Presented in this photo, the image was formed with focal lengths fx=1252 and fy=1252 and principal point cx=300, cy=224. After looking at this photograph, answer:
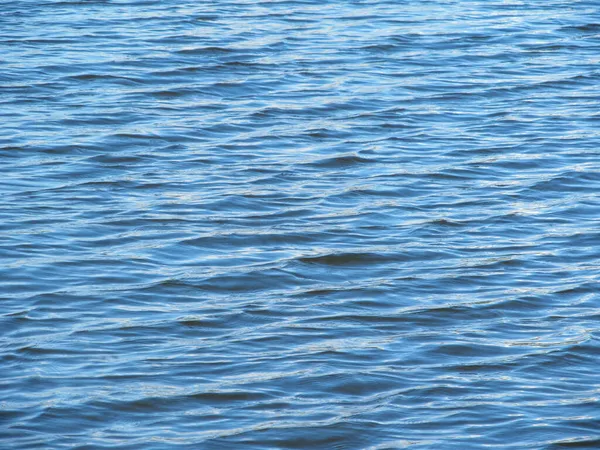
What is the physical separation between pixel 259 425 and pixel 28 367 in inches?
50.0

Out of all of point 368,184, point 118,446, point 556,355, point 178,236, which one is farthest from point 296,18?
point 118,446

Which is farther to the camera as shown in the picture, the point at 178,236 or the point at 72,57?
the point at 72,57

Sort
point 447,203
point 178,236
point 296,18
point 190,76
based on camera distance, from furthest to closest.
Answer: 1. point 296,18
2. point 190,76
3. point 447,203
4. point 178,236

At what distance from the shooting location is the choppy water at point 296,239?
5.98m

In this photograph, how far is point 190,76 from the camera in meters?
12.4

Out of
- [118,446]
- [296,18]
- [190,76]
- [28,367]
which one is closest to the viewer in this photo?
[118,446]

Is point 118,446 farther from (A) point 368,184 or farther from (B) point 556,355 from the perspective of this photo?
(A) point 368,184

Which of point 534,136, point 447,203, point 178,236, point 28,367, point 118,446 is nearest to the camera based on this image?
point 118,446

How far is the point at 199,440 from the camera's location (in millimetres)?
5648

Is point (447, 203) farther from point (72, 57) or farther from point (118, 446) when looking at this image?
point (72, 57)

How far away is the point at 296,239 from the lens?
8.20 m

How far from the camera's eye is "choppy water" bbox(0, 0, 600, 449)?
598cm

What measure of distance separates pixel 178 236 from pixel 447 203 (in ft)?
6.69

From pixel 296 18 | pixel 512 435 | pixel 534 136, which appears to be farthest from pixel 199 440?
pixel 296 18
